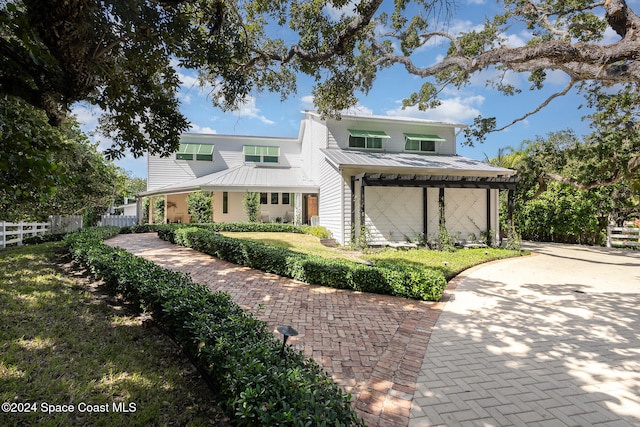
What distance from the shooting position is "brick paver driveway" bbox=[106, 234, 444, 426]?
3324 millimetres

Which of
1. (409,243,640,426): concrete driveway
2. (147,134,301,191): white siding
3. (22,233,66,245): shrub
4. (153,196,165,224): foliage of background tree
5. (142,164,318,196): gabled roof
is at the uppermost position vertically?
(147,134,301,191): white siding

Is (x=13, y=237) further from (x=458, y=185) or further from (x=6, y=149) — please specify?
(x=458, y=185)

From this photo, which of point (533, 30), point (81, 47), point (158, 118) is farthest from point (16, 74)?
point (533, 30)

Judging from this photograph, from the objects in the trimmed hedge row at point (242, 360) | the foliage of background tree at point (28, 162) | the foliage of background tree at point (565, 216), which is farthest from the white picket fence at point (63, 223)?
the foliage of background tree at point (565, 216)

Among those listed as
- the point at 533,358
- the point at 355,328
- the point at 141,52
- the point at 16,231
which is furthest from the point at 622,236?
the point at 16,231

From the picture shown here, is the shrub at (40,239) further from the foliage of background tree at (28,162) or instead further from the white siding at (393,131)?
the white siding at (393,131)

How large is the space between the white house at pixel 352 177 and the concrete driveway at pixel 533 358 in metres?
6.89

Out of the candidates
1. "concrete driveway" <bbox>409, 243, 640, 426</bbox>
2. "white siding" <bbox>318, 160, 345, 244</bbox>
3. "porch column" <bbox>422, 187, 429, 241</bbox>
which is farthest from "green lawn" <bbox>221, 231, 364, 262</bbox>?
"concrete driveway" <bbox>409, 243, 640, 426</bbox>

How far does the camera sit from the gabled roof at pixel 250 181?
19.6 metres

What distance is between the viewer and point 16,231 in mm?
11789

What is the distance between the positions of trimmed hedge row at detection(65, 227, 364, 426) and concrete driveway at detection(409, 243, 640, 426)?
1.17 m

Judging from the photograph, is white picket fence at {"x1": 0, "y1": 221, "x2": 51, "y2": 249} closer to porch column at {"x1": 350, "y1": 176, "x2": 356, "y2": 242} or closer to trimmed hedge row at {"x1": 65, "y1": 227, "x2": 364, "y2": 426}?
trimmed hedge row at {"x1": 65, "y1": 227, "x2": 364, "y2": 426}

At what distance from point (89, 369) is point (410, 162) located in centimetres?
1489

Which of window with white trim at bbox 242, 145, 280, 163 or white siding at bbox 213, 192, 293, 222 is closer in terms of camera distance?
white siding at bbox 213, 192, 293, 222
